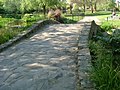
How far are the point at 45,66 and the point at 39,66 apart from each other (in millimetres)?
151

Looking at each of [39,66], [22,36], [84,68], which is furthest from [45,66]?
[22,36]

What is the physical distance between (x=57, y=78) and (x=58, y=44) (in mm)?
3801

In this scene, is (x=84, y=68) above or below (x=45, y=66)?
above

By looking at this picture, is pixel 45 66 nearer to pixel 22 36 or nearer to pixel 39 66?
pixel 39 66

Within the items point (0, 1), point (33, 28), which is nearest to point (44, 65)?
point (33, 28)

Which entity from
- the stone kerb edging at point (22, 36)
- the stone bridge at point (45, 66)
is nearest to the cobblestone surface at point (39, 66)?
the stone bridge at point (45, 66)

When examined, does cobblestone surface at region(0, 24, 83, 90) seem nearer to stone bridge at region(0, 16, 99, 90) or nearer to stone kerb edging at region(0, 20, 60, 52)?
stone bridge at region(0, 16, 99, 90)

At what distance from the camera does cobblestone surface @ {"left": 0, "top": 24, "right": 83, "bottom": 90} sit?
18.2 feet

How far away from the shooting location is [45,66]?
22.2 ft

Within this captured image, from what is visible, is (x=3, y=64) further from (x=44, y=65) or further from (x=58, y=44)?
(x=58, y=44)

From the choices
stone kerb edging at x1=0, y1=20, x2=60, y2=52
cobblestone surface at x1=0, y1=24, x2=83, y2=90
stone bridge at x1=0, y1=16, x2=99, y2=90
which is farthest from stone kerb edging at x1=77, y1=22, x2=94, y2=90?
stone kerb edging at x1=0, y1=20, x2=60, y2=52

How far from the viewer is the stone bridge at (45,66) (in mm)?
5454

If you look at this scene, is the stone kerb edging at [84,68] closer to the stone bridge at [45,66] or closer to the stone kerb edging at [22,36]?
the stone bridge at [45,66]

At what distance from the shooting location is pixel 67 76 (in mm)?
5910
